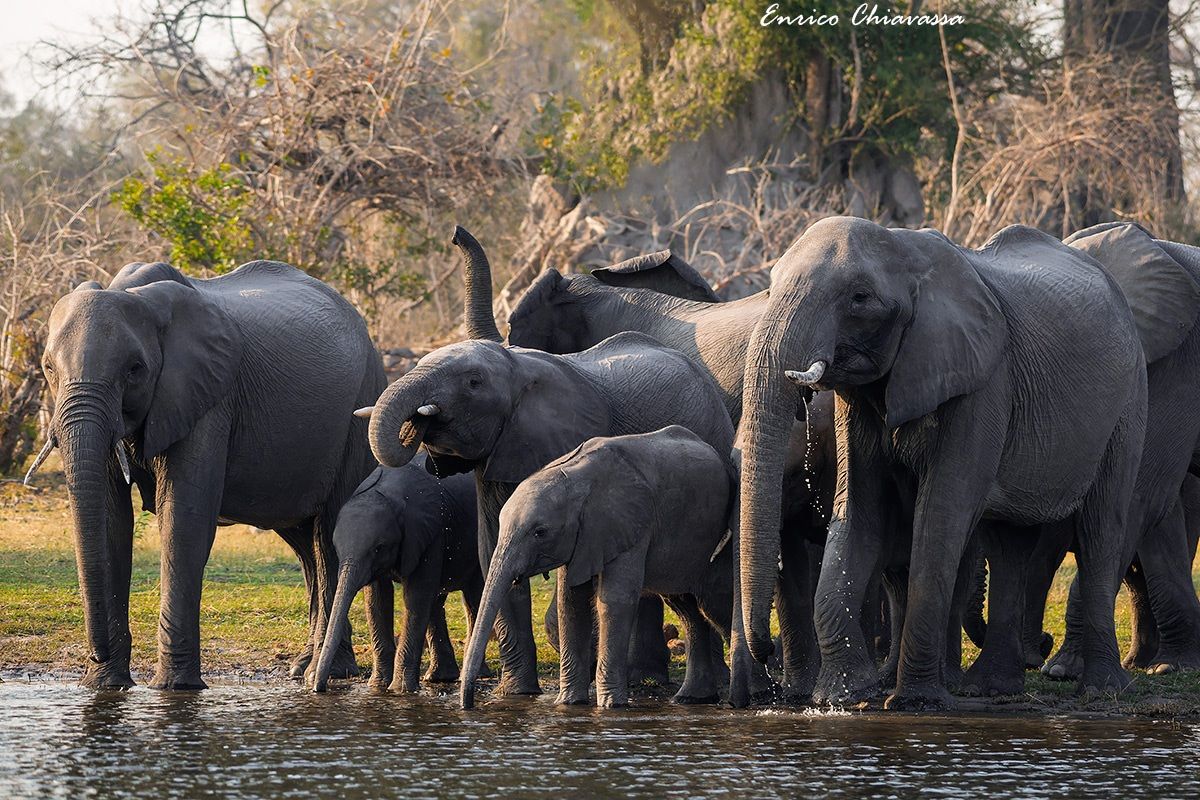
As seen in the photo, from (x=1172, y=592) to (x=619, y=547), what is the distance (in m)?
3.91

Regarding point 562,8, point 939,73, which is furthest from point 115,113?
point 939,73

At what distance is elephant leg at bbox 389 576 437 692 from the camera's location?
10.0m

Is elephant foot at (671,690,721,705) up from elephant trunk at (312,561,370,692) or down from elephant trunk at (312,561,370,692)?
down

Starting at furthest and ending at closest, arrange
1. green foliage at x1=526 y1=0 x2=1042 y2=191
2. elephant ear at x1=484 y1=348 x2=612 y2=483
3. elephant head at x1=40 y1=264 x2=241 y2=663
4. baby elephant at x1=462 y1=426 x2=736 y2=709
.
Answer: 1. green foliage at x1=526 y1=0 x2=1042 y2=191
2. elephant ear at x1=484 y1=348 x2=612 y2=483
3. elephant head at x1=40 y1=264 x2=241 y2=663
4. baby elephant at x1=462 y1=426 x2=736 y2=709

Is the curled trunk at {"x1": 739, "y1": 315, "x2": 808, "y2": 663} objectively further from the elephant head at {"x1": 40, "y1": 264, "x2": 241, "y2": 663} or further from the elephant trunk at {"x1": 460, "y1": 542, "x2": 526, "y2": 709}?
the elephant head at {"x1": 40, "y1": 264, "x2": 241, "y2": 663}

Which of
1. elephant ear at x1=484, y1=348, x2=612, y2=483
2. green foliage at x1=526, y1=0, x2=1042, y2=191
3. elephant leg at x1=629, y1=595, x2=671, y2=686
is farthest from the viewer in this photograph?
green foliage at x1=526, y1=0, x2=1042, y2=191

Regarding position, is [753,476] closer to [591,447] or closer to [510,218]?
[591,447]

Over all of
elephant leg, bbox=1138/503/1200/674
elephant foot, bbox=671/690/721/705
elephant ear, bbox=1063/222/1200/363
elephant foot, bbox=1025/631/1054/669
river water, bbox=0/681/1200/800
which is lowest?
river water, bbox=0/681/1200/800

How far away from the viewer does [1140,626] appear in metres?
11.8

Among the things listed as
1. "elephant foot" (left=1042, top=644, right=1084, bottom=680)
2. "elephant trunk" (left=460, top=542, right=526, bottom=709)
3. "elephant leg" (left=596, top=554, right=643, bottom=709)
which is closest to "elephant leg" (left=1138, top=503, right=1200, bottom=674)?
"elephant foot" (left=1042, top=644, right=1084, bottom=680)

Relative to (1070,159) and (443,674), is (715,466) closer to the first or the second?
(443,674)

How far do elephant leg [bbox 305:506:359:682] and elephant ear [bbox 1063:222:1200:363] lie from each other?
463 centimetres

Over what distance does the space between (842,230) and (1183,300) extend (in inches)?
132

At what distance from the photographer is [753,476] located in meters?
8.49
